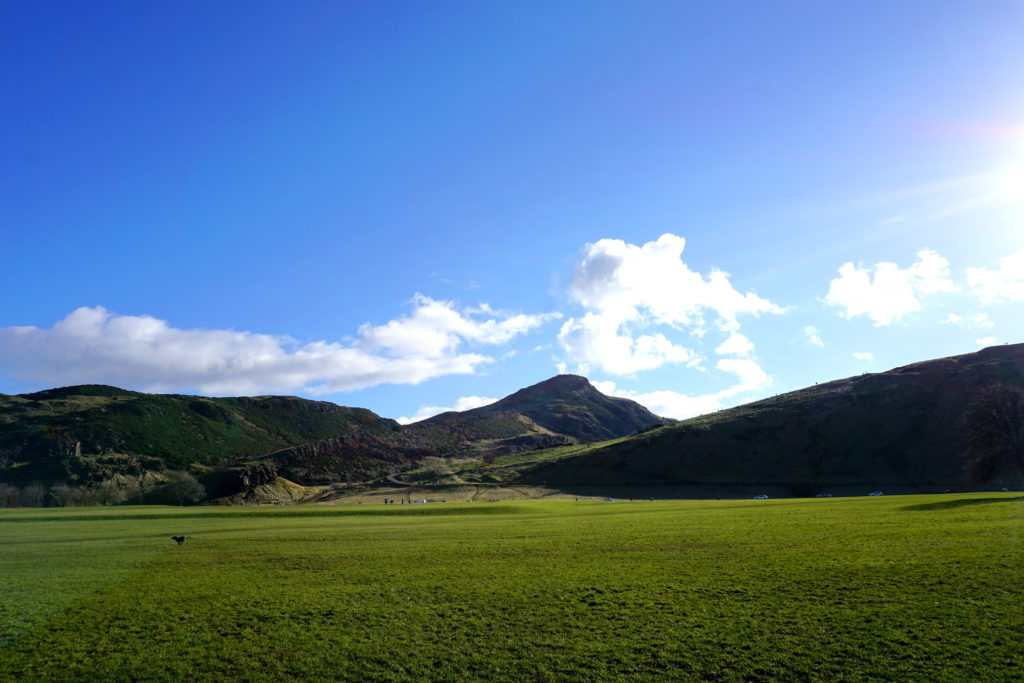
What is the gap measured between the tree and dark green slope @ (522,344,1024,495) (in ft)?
180

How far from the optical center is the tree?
58.9 metres

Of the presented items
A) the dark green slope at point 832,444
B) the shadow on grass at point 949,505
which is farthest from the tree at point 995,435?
the dark green slope at point 832,444

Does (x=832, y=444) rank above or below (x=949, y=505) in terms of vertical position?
below

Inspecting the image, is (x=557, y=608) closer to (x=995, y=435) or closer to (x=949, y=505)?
(x=949, y=505)

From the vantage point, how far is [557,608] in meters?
20.0

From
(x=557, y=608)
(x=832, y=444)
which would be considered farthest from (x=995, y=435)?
(x=832, y=444)

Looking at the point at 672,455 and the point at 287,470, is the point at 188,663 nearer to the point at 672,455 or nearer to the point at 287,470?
the point at 672,455

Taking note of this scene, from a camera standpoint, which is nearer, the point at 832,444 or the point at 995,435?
the point at 995,435

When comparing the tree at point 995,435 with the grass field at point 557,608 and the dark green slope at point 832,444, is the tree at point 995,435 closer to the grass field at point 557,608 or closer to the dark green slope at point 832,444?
the grass field at point 557,608

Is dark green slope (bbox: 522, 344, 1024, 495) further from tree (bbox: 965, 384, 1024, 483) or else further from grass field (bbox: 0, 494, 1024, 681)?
grass field (bbox: 0, 494, 1024, 681)

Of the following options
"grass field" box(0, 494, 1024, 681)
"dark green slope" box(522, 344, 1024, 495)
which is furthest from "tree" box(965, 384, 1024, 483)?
"dark green slope" box(522, 344, 1024, 495)

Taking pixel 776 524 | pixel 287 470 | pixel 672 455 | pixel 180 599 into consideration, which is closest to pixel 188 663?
pixel 180 599

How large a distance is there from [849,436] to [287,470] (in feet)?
507

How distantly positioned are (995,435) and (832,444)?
84397 mm
